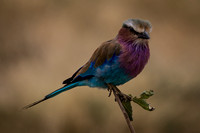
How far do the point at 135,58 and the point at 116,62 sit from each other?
0.19m

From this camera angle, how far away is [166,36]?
6.77 metres

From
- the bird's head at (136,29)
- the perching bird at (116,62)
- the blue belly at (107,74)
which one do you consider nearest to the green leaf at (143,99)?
the bird's head at (136,29)

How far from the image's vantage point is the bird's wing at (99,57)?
2317mm

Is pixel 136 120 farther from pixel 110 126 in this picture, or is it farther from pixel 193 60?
pixel 193 60

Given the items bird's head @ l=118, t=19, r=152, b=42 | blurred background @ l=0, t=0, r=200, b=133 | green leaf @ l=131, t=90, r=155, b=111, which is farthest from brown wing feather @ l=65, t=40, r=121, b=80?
blurred background @ l=0, t=0, r=200, b=133

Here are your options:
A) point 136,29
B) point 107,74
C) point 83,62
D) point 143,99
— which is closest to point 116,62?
point 107,74

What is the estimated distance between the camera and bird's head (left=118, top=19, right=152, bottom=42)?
1761 millimetres

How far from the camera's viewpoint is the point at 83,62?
5328 mm

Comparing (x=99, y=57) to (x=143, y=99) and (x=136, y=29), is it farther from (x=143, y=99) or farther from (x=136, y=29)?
(x=143, y=99)

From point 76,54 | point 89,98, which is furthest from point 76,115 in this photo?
point 76,54

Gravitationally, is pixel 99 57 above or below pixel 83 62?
above

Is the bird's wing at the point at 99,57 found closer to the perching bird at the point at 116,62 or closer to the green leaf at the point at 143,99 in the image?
the perching bird at the point at 116,62

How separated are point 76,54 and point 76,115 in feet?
4.13

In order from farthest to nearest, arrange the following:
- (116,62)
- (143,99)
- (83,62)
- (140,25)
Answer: (83,62) < (116,62) < (140,25) < (143,99)
